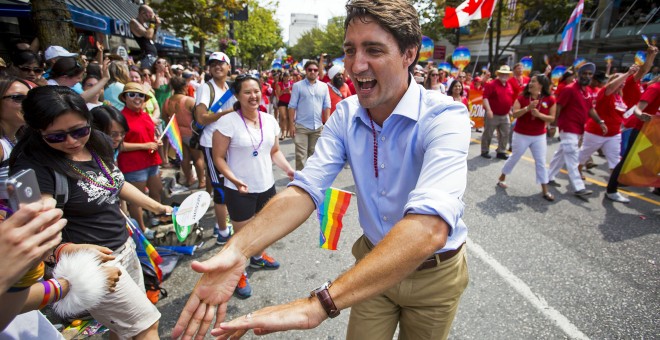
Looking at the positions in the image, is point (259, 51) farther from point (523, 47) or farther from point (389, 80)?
point (389, 80)

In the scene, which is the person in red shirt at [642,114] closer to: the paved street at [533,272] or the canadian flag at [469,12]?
the paved street at [533,272]

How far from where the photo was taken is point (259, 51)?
139 feet

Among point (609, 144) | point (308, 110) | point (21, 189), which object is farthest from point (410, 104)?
point (609, 144)

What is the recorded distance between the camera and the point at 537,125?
560cm

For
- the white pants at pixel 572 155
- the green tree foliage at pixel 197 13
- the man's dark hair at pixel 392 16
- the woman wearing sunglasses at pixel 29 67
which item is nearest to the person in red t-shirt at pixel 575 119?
the white pants at pixel 572 155

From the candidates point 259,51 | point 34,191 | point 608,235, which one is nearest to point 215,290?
point 34,191

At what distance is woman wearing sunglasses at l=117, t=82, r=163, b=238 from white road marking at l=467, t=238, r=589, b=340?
3787 millimetres

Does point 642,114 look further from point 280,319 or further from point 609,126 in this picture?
point 280,319

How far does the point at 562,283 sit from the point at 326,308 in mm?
3216

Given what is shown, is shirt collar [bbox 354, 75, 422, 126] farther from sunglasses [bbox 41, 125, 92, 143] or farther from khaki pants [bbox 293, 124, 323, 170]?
khaki pants [bbox 293, 124, 323, 170]

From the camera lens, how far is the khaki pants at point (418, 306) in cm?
161

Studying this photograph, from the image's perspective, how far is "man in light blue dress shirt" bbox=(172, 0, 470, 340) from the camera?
1.02 metres

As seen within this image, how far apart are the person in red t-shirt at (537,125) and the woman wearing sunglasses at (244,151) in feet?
13.9

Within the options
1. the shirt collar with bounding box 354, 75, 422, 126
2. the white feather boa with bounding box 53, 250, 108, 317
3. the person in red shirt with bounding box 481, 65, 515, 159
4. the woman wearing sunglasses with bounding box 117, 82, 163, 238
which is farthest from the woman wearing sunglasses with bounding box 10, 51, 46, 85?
the person in red shirt with bounding box 481, 65, 515, 159
